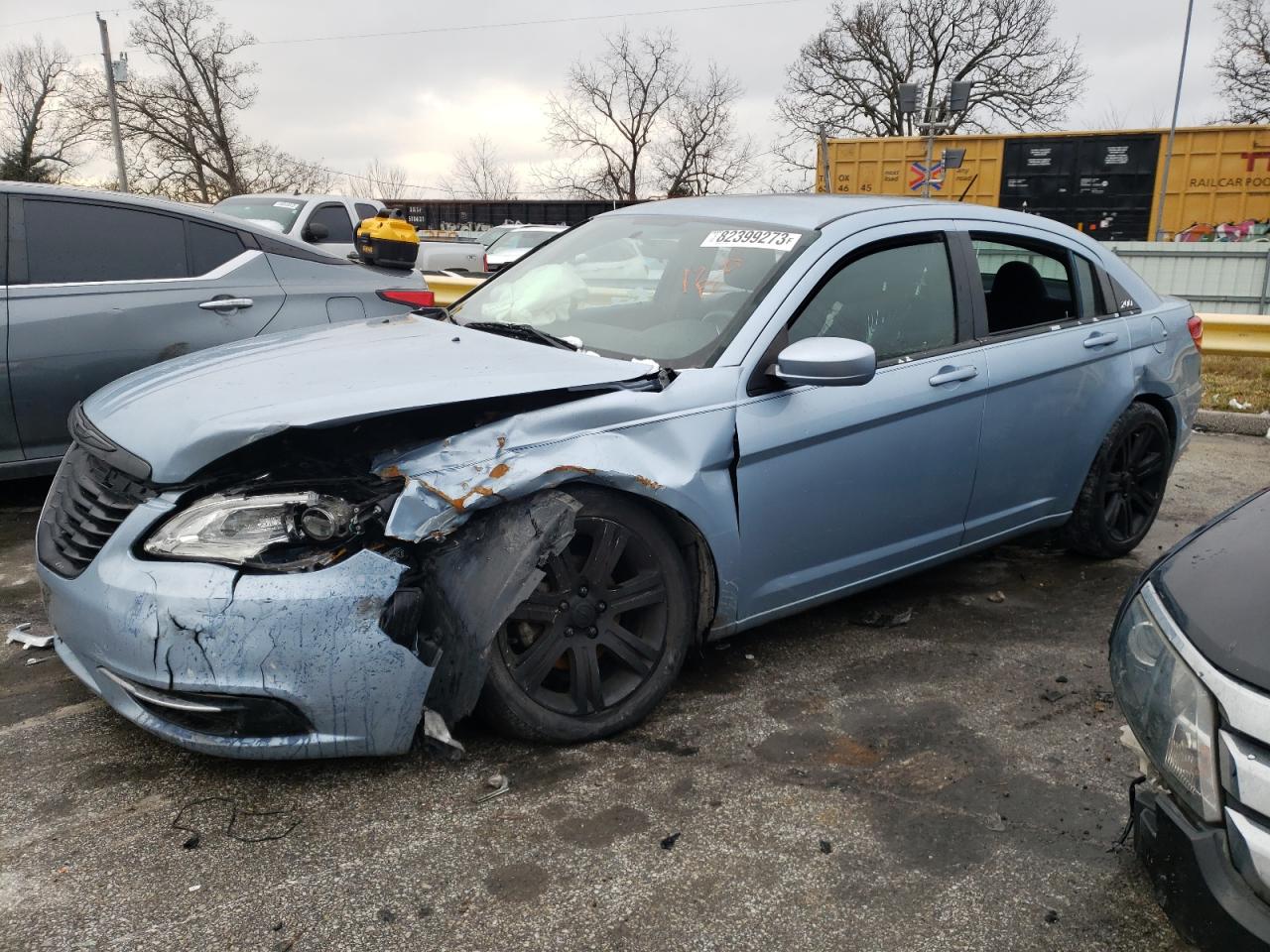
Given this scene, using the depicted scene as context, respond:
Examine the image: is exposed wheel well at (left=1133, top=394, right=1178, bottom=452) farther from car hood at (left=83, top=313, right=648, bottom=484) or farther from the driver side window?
car hood at (left=83, top=313, right=648, bottom=484)

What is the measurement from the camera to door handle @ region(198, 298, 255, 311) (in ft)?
16.3

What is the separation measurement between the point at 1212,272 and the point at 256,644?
588 inches

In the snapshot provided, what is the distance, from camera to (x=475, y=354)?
9.89 feet

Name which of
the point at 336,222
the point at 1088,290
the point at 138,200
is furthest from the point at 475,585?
the point at 336,222

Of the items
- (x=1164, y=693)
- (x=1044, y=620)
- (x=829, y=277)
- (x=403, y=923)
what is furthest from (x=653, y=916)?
(x=1044, y=620)

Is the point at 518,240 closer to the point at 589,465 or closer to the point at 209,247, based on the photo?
the point at 209,247

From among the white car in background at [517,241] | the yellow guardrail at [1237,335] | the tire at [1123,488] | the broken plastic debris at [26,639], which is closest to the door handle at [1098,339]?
the tire at [1123,488]

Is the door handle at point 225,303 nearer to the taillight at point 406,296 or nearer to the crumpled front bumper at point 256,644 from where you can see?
the taillight at point 406,296

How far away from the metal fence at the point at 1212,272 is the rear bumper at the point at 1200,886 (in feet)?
44.8

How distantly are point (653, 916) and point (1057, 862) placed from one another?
3.18 ft

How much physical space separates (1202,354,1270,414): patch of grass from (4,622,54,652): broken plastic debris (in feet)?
26.0

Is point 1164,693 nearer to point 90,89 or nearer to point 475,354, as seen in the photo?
point 475,354

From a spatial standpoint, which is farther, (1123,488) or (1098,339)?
(1123,488)

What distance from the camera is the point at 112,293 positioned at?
15.5ft
